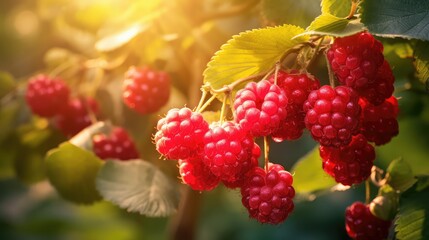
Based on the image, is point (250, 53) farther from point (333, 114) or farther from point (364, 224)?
point (364, 224)

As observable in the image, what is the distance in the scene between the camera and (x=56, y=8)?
2289mm

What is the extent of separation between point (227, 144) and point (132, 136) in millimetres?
800

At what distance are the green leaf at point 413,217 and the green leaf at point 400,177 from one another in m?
0.02

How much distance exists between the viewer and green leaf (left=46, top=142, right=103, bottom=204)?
4.64 ft

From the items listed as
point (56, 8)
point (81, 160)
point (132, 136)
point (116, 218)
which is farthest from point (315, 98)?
point (116, 218)

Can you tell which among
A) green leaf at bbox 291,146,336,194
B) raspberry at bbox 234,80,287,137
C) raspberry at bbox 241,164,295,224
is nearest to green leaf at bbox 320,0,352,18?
raspberry at bbox 234,80,287,137

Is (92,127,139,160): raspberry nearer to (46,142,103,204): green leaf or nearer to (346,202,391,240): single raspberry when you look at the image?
(46,142,103,204): green leaf

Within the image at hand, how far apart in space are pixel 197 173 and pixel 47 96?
724mm

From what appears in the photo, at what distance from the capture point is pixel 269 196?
0.98 m

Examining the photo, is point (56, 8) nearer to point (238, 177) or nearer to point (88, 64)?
point (88, 64)

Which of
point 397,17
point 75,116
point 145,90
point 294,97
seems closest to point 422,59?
point 397,17

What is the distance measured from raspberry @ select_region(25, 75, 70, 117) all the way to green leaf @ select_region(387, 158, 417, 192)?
2.83 ft

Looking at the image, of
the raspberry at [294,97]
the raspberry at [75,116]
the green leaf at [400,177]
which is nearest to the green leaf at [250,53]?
the raspberry at [294,97]

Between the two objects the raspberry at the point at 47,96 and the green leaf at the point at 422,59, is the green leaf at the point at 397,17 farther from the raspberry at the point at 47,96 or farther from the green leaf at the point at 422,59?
the raspberry at the point at 47,96
